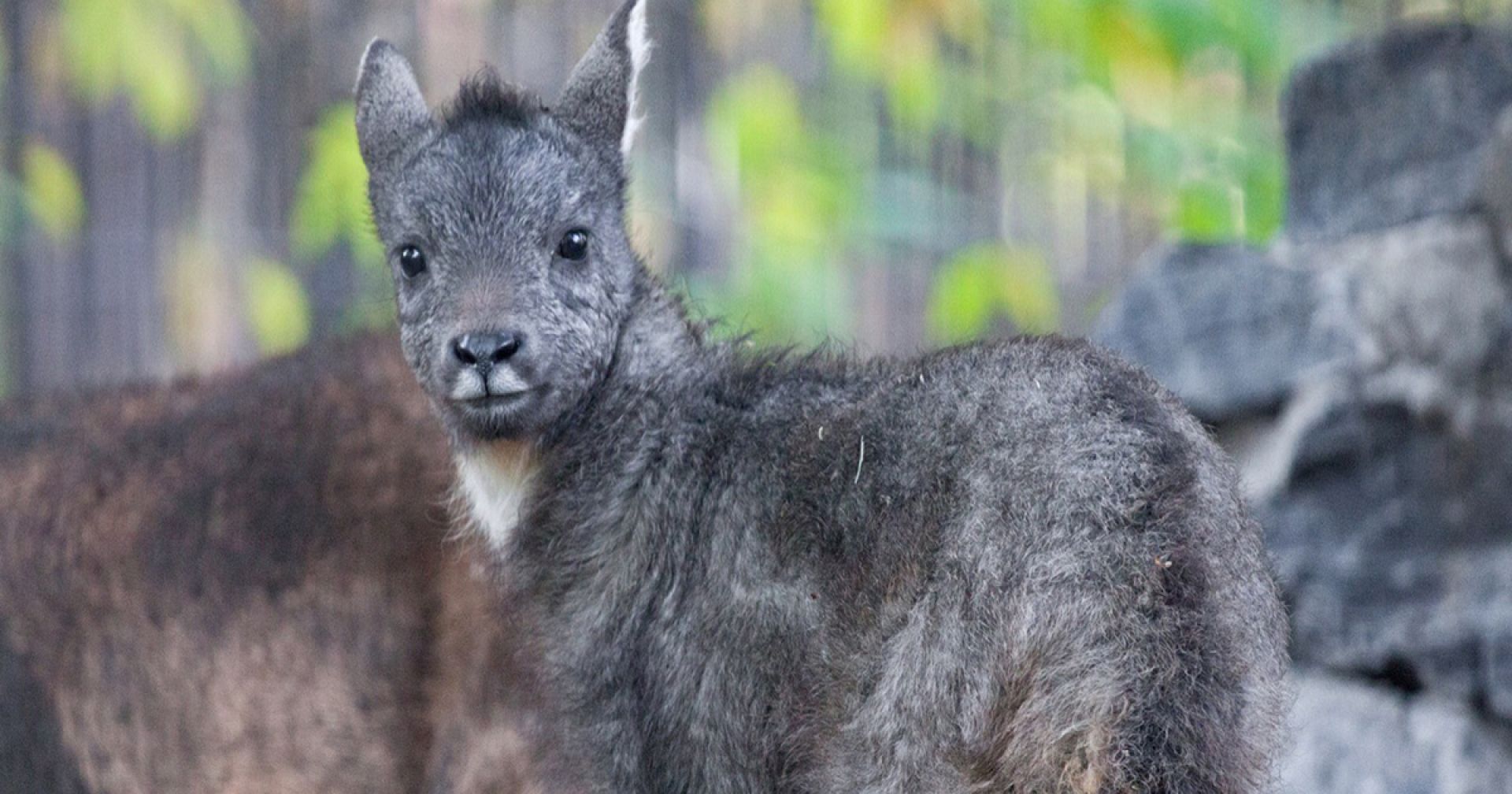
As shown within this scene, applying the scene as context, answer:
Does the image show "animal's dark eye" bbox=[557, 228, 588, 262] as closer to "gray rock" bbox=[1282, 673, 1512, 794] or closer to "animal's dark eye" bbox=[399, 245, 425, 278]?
"animal's dark eye" bbox=[399, 245, 425, 278]

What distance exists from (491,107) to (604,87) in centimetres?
30

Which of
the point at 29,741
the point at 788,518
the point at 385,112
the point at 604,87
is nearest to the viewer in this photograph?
the point at 788,518

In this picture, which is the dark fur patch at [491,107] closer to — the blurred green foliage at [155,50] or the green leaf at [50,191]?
the blurred green foliage at [155,50]

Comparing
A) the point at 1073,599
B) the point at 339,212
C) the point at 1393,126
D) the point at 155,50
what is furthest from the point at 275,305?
the point at 1073,599

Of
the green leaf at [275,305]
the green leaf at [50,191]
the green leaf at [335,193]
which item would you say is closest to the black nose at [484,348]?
the green leaf at [335,193]

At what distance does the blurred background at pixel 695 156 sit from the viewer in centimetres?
769

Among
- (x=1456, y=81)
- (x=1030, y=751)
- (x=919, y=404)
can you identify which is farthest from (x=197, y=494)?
(x=1456, y=81)

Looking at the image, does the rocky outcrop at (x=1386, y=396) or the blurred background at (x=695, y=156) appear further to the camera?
the blurred background at (x=695, y=156)

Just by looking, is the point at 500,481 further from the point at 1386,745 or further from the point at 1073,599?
the point at 1386,745

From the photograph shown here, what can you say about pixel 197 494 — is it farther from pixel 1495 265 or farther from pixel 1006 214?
pixel 1006 214

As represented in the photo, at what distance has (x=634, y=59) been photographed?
4367 mm

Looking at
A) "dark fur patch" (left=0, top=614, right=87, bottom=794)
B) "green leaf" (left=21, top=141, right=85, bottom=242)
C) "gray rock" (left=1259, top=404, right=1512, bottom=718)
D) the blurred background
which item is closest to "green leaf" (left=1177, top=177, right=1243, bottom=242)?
the blurred background

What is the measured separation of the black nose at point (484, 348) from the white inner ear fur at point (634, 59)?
78 centimetres

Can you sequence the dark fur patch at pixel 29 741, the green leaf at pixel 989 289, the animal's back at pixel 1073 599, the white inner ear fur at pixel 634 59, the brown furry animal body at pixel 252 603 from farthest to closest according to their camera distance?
the green leaf at pixel 989 289, the dark fur patch at pixel 29 741, the brown furry animal body at pixel 252 603, the white inner ear fur at pixel 634 59, the animal's back at pixel 1073 599
